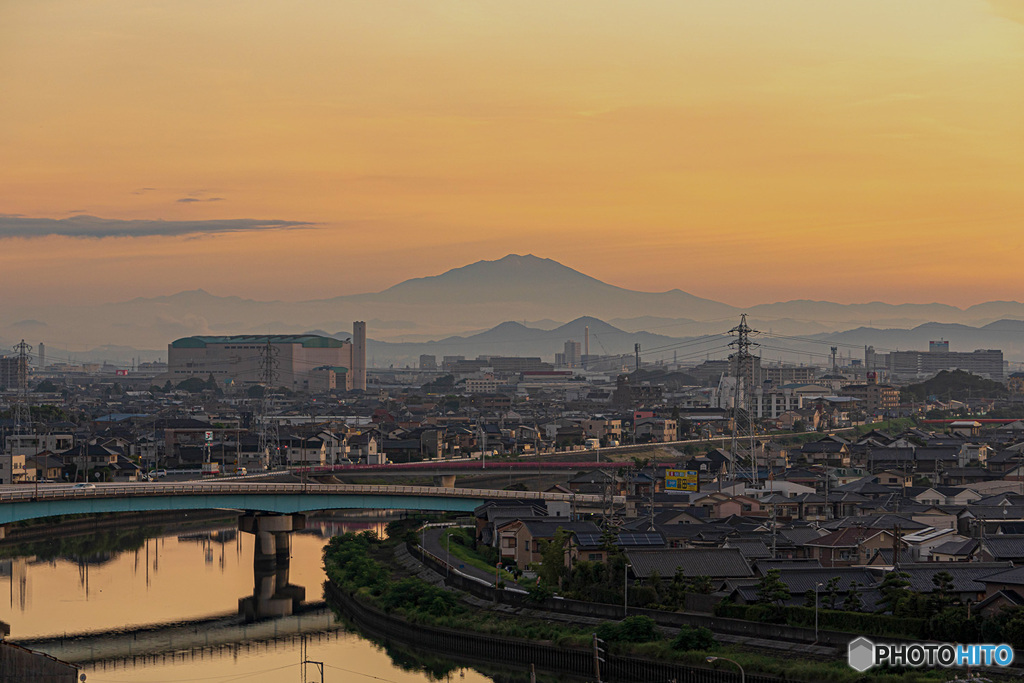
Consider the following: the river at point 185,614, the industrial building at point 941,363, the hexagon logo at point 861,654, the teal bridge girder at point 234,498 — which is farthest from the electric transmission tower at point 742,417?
the industrial building at point 941,363

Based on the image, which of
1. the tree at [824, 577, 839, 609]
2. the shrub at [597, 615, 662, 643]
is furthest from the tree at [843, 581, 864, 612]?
the shrub at [597, 615, 662, 643]

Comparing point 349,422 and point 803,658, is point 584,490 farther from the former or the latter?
point 349,422

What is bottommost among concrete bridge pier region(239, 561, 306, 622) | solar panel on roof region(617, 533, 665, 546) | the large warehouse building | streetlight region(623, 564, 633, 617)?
concrete bridge pier region(239, 561, 306, 622)

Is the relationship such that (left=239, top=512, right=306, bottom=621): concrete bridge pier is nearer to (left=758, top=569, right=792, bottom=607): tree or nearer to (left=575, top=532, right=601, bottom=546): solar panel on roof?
(left=575, top=532, right=601, bottom=546): solar panel on roof

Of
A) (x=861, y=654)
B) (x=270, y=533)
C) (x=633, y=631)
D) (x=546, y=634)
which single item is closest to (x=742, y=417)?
Result: (x=270, y=533)

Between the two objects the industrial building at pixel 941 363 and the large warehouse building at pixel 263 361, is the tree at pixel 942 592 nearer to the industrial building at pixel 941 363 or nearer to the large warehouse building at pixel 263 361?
the large warehouse building at pixel 263 361

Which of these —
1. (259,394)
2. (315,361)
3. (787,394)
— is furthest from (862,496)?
(315,361)
